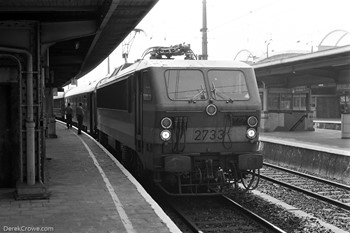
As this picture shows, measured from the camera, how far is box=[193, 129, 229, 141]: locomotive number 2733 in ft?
26.4

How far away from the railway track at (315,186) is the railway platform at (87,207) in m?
3.93

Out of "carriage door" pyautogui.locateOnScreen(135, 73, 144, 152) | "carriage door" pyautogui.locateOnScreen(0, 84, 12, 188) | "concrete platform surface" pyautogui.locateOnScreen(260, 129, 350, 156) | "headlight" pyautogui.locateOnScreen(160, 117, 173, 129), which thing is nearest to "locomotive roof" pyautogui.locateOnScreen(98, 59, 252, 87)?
"carriage door" pyautogui.locateOnScreen(135, 73, 144, 152)

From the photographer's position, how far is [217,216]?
7.67 meters

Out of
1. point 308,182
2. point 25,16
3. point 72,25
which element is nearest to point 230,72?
point 72,25

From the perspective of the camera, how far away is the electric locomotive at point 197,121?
787 centimetres

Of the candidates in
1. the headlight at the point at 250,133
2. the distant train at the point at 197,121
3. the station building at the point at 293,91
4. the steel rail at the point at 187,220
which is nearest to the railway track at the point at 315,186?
the distant train at the point at 197,121

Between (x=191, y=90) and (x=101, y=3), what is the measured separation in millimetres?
2223

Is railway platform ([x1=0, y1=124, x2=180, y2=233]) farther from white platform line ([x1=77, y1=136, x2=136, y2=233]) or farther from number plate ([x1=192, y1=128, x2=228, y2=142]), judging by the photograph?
number plate ([x1=192, y1=128, x2=228, y2=142])

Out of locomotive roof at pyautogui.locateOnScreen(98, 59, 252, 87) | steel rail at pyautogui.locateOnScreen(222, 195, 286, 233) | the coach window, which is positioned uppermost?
locomotive roof at pyautogui.locateOnScreen(98, 59, 252, 87)

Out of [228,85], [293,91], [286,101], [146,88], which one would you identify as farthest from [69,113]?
[228,85]

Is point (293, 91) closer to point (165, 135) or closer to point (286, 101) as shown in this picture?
point (286, 101)

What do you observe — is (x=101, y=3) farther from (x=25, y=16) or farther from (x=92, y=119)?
(x=92, y=119)

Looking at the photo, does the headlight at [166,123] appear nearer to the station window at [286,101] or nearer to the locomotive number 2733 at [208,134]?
the locomotive number 2733 at [208,134]

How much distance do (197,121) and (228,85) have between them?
1.00m
